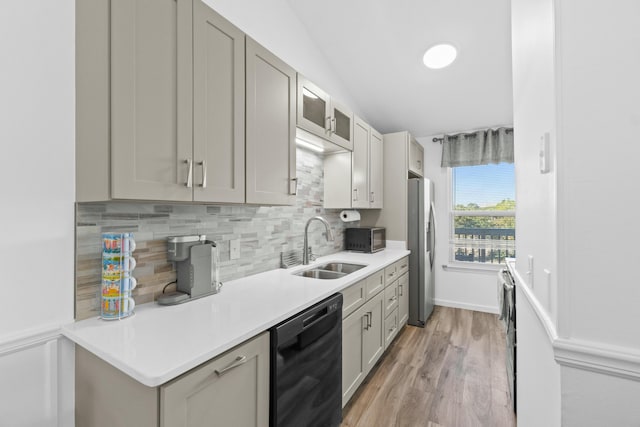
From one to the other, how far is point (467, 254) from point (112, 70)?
4.03 metres

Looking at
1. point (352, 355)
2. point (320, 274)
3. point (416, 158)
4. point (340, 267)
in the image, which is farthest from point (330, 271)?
point (416, 158)

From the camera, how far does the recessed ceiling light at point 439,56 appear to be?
2635 millimetres

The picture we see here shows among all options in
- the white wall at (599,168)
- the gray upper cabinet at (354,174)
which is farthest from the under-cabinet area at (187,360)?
the gray upper cabinet at (354,174)

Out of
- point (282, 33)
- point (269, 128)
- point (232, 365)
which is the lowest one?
point (232, 365)

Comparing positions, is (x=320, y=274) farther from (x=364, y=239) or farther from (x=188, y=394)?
(x=188, y=394)

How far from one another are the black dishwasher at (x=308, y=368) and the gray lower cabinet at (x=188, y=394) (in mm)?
53

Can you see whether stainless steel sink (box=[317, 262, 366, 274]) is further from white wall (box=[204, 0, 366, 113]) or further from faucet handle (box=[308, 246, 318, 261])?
white wall (box=[204, 0, 366, 113])

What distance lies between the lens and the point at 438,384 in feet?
7.09

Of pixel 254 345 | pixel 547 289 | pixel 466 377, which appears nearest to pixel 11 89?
pixel 254 345

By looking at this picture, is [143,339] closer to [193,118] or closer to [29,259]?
[29,259]

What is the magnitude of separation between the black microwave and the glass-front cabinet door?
4.09 ft

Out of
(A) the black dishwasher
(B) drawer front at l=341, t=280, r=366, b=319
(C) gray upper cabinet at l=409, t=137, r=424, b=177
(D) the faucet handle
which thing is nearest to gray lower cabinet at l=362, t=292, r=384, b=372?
(B) drawer front at l=341, t=280, r=366, b=319

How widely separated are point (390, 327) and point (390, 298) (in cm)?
27

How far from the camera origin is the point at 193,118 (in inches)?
47.4
